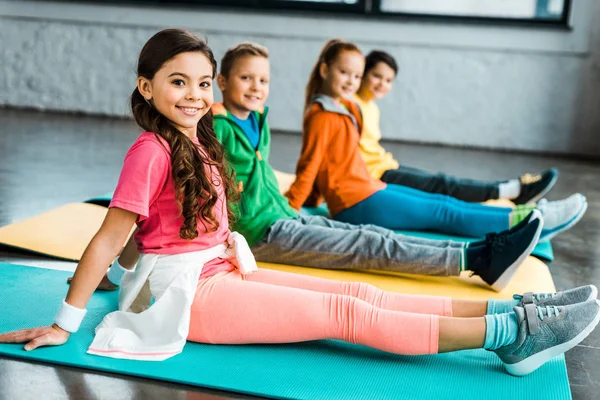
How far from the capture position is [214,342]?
185 cm

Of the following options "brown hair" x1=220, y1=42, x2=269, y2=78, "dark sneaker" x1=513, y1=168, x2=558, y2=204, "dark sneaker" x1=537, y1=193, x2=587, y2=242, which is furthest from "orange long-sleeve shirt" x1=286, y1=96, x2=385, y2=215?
"dark sneaker" x1=513, y1=168, x2=558, y2=204

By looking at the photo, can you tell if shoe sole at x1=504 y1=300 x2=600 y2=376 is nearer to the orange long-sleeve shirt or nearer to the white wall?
the orange long-sleeve shirt

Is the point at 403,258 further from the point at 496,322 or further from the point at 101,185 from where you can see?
the point at 101,185

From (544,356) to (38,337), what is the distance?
1.17 m

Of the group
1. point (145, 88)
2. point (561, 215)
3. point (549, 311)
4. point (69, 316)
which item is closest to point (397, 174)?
point (561, 215)

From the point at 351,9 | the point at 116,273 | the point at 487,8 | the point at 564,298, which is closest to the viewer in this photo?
the point at 564,298

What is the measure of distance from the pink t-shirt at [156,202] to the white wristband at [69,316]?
21 cm

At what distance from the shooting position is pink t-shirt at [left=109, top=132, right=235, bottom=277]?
1715 mm

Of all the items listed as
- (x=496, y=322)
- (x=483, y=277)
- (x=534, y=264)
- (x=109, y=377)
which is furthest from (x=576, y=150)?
(x=109, y=377)

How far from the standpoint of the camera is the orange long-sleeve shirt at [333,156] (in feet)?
9.91

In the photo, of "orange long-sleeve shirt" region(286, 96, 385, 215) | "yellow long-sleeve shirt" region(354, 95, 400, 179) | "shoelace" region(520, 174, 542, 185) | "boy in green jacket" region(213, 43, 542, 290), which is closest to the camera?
"boy in green jacket" region(213, 43, 542, 290)

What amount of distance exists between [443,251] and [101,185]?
2060 millimetres

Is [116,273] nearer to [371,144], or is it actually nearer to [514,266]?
[514,266]

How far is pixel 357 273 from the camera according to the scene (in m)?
2.63
